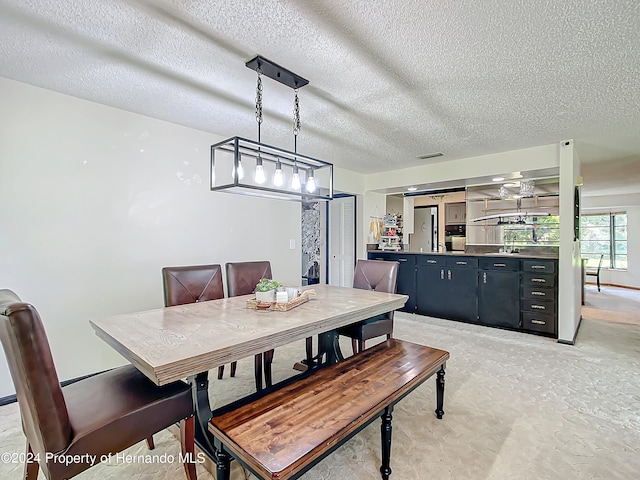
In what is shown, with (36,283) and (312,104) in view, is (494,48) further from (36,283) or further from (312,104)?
(36,283)

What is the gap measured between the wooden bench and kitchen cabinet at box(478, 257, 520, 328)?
2.74m

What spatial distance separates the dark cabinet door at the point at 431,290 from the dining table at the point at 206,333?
2.63 meters

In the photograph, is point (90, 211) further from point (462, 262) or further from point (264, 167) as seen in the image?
point (462, 262)

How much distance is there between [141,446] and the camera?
6.14 ft

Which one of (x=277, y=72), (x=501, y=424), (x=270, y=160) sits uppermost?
(x=277, y=72)

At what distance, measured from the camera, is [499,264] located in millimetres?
4250

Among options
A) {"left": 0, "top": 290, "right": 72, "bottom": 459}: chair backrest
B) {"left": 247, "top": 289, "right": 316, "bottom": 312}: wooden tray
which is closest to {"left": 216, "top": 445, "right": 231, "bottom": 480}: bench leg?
{"left": 0, "top": 290, "right": 72, "bottom": 459}: chair backrest

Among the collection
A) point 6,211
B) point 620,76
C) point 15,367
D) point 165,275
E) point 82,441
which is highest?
point 620,76

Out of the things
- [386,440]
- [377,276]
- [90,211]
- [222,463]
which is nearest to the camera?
[222,463]

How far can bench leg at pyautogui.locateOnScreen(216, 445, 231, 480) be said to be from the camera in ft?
4.27

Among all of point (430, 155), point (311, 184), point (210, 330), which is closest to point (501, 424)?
point (210, 330)

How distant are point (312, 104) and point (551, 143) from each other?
302 centimetres

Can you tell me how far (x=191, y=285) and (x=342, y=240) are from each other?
12.0 ft

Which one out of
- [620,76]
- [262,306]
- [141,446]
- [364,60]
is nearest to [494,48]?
[364,60]
